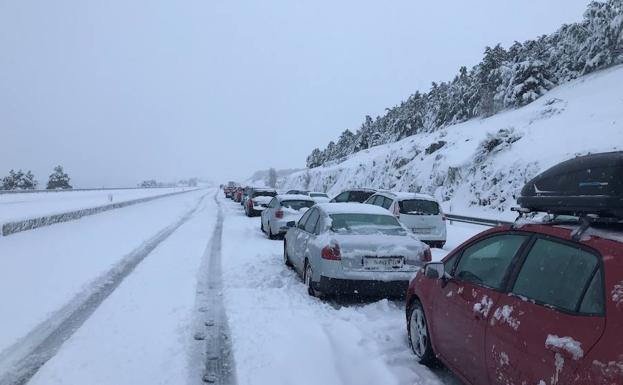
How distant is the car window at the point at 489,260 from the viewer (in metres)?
3.87

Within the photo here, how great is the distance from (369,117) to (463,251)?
337 feet

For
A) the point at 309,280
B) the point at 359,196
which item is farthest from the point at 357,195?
the point at 309,280

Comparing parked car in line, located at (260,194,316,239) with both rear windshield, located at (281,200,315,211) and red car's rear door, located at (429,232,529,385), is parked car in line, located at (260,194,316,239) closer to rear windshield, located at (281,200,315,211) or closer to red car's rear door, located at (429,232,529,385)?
rear windshield, located at (281,200,315,211)

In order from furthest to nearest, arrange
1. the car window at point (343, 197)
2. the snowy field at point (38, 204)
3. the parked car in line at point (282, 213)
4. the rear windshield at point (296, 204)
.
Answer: the snowy field at point (38, 204) < the car window at point (343, 197) < the rear windshield at point (296, 204) < the parked car in line at point (282, 213)

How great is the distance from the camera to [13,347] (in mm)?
5523

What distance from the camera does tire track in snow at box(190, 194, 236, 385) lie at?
4.80 metres

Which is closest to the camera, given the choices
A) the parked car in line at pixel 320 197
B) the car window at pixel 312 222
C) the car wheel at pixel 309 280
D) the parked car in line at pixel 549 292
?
the parked car in line at pixel 549 292

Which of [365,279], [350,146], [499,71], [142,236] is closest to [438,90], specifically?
[499,71]

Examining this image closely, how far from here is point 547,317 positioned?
3.12 metres

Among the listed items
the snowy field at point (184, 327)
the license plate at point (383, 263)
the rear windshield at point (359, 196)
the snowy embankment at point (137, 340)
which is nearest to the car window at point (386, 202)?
the snowy field at point (184, 327)

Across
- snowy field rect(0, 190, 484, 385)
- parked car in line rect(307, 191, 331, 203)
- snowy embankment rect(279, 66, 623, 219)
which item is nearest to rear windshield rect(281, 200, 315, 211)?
snowy field rect(0, 190, 484, 385)

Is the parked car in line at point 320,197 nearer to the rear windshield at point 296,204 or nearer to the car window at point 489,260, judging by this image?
the rear windshield at point 296,204

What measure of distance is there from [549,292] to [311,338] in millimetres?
3228

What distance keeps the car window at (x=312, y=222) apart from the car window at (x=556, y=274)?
5.64m
